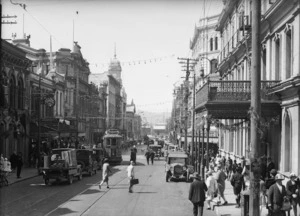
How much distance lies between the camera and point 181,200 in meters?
19.5

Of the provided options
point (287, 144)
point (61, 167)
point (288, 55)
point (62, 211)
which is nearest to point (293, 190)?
point (62, 211)

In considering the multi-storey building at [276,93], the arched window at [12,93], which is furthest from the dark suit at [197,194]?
the arched window at [12,93]

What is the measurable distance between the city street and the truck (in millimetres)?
523

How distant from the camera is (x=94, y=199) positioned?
19422 mm

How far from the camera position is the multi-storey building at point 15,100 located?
34112 mm

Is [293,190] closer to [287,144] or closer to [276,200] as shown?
[276,200]

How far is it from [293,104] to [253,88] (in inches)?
410

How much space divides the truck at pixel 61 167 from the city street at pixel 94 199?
1.72ft

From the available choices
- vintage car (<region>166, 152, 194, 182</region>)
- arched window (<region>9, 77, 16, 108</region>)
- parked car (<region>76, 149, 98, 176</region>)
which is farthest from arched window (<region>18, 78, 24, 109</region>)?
vintage car (<region>166, 152, 194, 182</region>)

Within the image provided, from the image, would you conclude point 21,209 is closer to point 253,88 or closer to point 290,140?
point 253,88

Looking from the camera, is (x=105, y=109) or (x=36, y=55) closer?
(x=36, y=55)

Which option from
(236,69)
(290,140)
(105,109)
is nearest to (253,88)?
(290,140)

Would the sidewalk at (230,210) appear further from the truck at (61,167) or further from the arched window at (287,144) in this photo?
the truck at (61,167)

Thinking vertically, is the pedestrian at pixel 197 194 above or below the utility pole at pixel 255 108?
below
